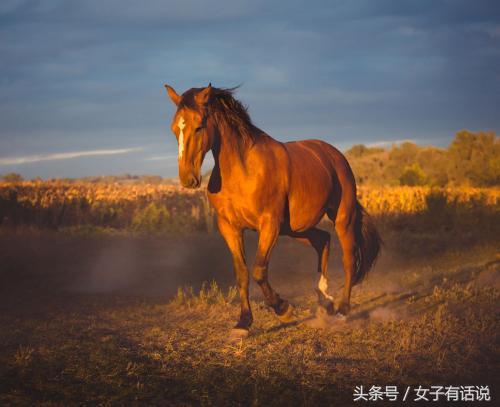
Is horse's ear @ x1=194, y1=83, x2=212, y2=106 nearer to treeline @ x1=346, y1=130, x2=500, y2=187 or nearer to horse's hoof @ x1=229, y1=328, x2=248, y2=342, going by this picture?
horse's hoof @ x1=229, y1=328, x2=248, y2=342

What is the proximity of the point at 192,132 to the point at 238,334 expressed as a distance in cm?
234

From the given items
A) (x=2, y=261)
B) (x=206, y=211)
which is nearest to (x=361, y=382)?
(x=2, y=261)

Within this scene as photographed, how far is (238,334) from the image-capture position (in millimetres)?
6469

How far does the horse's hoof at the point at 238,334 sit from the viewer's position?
6.42m

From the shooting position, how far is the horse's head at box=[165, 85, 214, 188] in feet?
18.9

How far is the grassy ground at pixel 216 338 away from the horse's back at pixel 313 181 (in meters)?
1.38

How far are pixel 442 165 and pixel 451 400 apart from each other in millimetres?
45517

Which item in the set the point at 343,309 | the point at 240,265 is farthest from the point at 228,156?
the point at 343,309

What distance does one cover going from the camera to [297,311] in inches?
316

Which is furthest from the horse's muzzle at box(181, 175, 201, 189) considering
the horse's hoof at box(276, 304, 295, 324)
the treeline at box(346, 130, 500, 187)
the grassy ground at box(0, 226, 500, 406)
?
the treeline at box(346, 130, 500, 187)

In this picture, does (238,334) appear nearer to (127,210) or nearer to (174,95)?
(174,95)

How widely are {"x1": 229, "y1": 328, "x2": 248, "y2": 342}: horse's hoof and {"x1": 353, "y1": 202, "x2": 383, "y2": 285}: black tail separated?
2567 millimetres

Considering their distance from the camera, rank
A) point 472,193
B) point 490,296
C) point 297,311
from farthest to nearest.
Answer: point 472,193 → point 490,296 → point 297,311

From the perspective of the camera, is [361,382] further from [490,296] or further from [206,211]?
[206,211]
